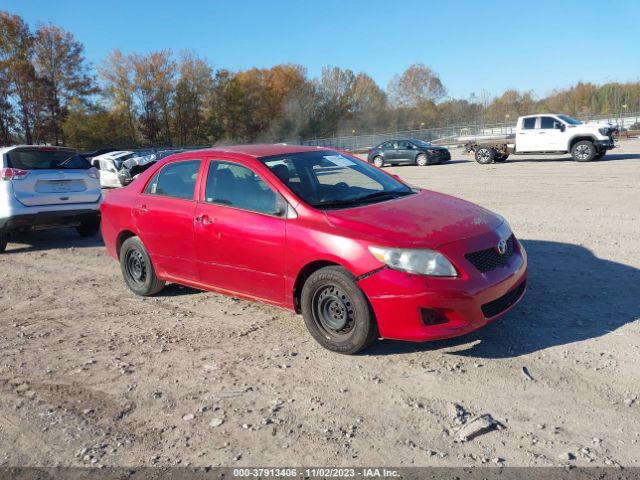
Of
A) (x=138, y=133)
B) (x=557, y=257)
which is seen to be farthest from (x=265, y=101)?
(x=557, y=257)

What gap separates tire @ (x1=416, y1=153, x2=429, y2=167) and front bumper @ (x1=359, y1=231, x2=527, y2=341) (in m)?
24.5

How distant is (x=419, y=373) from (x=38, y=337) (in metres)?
3.43

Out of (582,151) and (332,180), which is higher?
(332,180)

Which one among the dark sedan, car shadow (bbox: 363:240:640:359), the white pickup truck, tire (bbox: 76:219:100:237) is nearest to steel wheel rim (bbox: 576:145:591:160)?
the white pickup truck

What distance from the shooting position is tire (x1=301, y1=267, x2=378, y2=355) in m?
4.01

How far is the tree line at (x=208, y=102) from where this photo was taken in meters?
51.5

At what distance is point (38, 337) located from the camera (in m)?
4.96

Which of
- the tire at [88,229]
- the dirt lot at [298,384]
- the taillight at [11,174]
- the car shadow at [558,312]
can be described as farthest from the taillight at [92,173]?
the car shadow at [558,312]

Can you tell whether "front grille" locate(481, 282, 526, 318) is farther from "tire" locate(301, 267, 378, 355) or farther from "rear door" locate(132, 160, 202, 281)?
"rear door" locate(132, 160, 202, 281)

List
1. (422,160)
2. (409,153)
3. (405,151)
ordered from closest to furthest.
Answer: (422,160) → (409,153) → (405,151)

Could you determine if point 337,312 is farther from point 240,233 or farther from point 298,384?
point 240,233

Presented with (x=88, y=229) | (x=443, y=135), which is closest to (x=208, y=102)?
(x=443, y=135)

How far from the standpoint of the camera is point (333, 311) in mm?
4223

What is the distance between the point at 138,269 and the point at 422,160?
77.2ft
